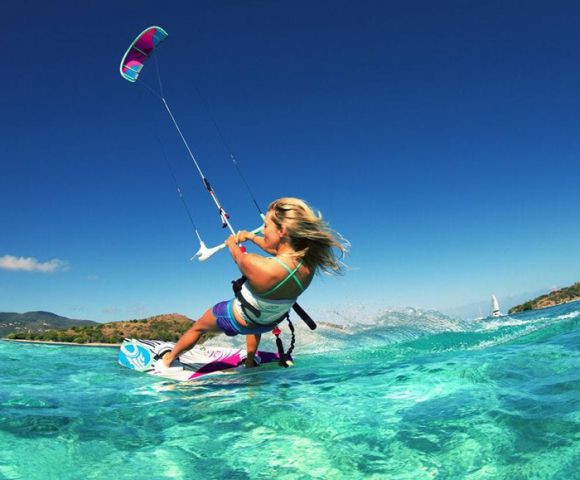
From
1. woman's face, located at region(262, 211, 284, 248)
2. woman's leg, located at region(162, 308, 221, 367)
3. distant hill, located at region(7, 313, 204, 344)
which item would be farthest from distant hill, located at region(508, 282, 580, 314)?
woman's face, located at region(262, 211, 284, 248)

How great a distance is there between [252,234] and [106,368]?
4.38 metres

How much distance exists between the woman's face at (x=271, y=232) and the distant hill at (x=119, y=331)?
37.9 feet

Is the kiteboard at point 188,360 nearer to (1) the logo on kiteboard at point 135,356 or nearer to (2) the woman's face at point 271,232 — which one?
(1) the logo on kiteboard at point 135,356

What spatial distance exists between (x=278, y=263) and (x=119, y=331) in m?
15.3

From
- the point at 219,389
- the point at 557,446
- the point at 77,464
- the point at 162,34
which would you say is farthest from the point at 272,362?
the point at 162,34

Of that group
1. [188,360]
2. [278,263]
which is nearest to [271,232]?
[278,263]

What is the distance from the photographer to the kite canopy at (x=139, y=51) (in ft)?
34.5

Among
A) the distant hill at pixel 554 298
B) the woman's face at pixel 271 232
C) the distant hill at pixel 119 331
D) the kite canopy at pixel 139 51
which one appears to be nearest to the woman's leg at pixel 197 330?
the woman's face at pixel 271 232

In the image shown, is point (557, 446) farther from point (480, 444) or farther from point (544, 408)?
point (544, 408)

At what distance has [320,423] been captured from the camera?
3.78m

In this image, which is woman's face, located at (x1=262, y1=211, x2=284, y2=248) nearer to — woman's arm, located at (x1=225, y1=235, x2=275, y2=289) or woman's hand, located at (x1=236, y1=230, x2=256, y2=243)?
woman's arm, located at (x1=225, y1=235, x2=275, y2=289)

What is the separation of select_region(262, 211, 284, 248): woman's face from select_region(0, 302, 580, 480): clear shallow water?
1.88 m

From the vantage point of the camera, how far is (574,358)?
5.05 metres

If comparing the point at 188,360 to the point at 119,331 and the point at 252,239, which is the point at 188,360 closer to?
the point at 252,239
